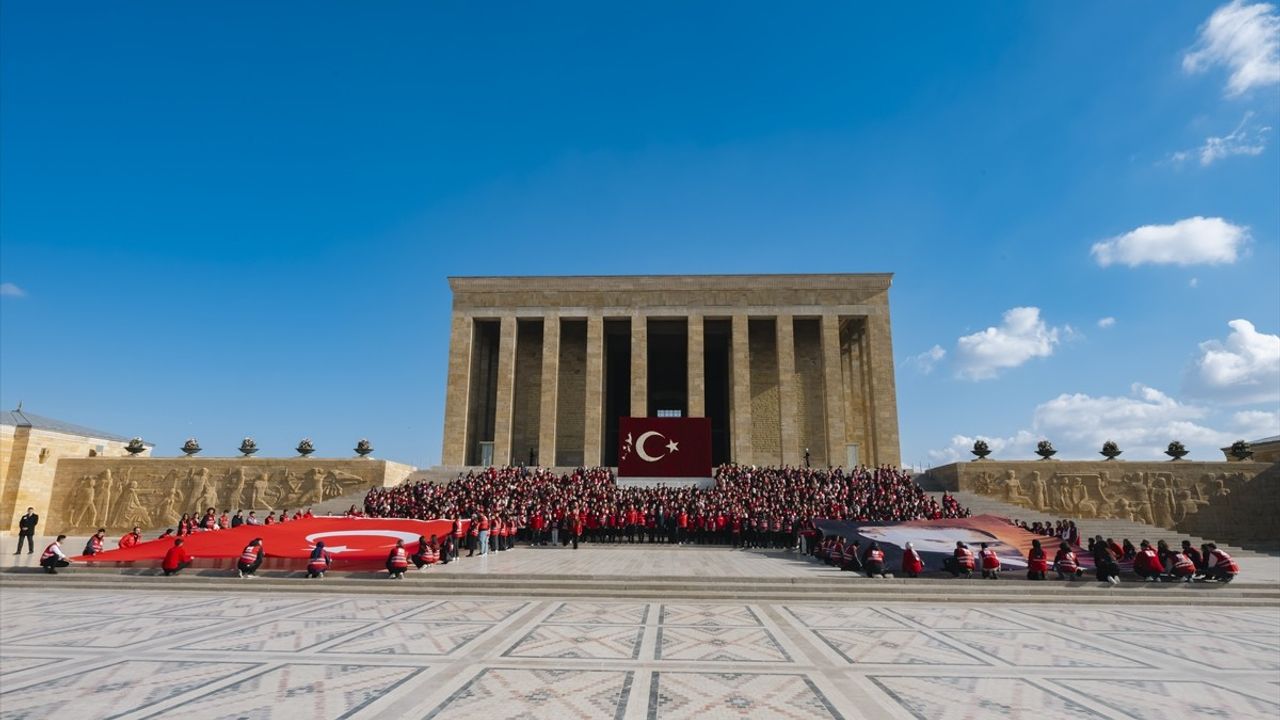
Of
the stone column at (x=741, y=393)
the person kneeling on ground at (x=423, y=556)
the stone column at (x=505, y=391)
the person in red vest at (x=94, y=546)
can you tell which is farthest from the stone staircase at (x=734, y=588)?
the stone column at (x=505, y=391)

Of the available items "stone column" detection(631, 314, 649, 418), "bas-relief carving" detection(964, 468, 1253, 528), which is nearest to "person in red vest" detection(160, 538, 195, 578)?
"stone column" detection(631, 314, 649, 418)

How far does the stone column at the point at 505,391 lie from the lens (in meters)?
31.6

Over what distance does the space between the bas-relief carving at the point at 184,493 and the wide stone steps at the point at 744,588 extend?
1272 cm

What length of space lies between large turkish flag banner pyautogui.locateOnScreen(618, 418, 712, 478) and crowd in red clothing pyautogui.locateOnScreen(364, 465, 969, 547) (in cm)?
169

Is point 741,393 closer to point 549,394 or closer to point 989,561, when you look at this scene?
point 549,394

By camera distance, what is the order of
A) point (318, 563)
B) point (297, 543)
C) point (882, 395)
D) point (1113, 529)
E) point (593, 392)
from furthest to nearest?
point (593, 392)
point (882, 395)
point (1113, 529)
point (297, 543)
point (318, 563)

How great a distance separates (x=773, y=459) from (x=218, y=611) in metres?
28.1

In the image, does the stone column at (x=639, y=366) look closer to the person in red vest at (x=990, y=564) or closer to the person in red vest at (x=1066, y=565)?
the person in red vest at (x=990, y=564)

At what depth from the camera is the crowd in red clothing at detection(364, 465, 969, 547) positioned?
17.6 m

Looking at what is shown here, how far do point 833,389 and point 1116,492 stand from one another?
12.2 meters

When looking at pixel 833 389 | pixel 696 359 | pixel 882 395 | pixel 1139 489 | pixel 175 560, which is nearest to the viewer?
pixel 175 560

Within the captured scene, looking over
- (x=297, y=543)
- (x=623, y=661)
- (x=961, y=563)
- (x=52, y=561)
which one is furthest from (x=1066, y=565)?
(x=52, y=561)

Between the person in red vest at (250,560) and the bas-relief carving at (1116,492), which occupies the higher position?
the bas-relief carving at (1116,492)

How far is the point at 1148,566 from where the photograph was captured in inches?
445
